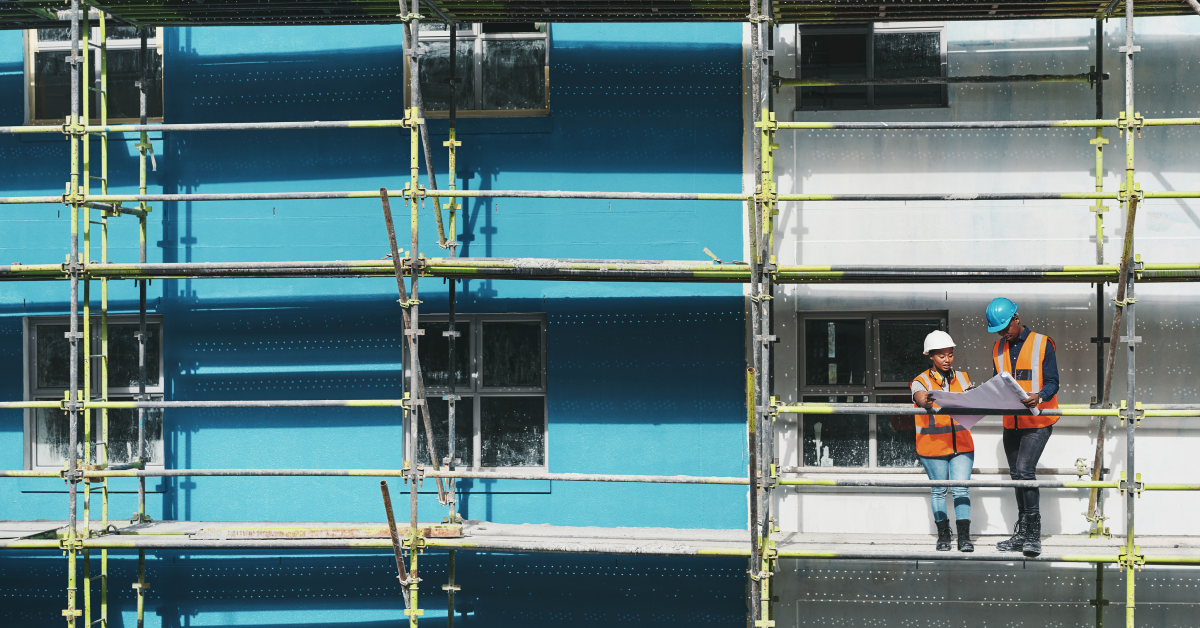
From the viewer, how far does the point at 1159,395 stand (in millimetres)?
7195

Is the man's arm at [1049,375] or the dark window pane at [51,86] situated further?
the dark window pane at [51,86]

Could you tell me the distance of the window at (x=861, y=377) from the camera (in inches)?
293

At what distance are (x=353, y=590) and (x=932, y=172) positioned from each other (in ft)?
17.8

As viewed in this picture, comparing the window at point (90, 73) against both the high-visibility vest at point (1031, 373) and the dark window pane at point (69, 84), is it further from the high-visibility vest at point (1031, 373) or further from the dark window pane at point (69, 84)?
the high-visibility vest at point (1031, 373)

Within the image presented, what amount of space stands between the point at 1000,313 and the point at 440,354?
13.3 feet

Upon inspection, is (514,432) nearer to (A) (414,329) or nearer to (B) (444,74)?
(A) (414,329)

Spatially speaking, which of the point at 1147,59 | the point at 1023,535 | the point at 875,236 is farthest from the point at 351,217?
the point at 1147,59

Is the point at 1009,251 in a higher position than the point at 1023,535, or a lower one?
higher

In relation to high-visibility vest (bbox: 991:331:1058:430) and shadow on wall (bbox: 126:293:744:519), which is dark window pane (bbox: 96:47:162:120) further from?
high-visibility vest (bbox: 991:331:1058:430)

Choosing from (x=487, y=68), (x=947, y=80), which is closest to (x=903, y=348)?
(x=947, y=80)

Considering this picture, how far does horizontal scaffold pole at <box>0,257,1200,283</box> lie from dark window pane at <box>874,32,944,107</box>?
1.62 metres

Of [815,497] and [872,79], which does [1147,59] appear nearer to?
[872,79]

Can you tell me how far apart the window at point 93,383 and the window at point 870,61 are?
215 inches

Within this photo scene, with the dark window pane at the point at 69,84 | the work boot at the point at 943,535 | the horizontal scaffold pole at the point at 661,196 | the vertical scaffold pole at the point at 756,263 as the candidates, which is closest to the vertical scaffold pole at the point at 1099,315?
the horizontal scaffold pole at the point at 661,196
